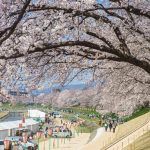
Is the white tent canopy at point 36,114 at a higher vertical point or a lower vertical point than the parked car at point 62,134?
higher

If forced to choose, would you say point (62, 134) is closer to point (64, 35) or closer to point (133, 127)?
point (133, 127)

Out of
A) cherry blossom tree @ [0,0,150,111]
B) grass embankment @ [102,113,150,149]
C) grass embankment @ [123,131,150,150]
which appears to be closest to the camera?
cherry blossom tree @ [0,0,150,111]

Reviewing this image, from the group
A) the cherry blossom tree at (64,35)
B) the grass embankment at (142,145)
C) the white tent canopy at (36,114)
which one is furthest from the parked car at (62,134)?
the cherry blossom tree at (64,35)

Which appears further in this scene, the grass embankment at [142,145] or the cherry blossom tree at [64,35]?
the grass embankment at [142,145]

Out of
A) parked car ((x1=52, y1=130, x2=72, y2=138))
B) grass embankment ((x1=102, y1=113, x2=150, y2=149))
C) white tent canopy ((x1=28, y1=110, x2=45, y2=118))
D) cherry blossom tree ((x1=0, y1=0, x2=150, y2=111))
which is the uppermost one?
cherry blossom tree ((x1=0, y1=0, x2=150, y2=111))

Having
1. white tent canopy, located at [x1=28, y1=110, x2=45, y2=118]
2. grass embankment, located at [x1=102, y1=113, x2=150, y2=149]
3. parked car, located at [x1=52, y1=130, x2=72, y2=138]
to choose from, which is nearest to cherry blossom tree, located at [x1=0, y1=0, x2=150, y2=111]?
grass embankment, located at [x1=102, y1=113, x2=150, y2=149]

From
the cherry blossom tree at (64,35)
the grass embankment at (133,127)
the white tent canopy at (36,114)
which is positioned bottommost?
the white tent canopy at (36,114)

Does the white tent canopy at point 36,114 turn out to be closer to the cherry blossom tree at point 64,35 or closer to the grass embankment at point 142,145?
the grass embankment at point 142,145

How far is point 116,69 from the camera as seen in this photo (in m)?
11.5

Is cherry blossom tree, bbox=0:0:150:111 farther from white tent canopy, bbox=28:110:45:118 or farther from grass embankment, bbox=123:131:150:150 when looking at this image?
white tent canopy, bbox=28:110:45:118

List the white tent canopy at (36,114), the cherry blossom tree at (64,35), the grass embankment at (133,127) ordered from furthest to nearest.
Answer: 1. the white tent canopy at (36,114)
2. the grass embankment at (133,127)
3. the cherry blossom tree at (64,35)

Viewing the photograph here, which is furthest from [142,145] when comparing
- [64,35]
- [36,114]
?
[36,114]

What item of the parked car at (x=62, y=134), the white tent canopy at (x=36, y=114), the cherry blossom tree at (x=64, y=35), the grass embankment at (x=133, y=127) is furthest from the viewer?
the white tent canopy at (x=36, y=114)

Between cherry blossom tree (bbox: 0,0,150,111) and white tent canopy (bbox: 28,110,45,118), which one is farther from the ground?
cherry blossom tree (bbox: 0,0,150,111)
